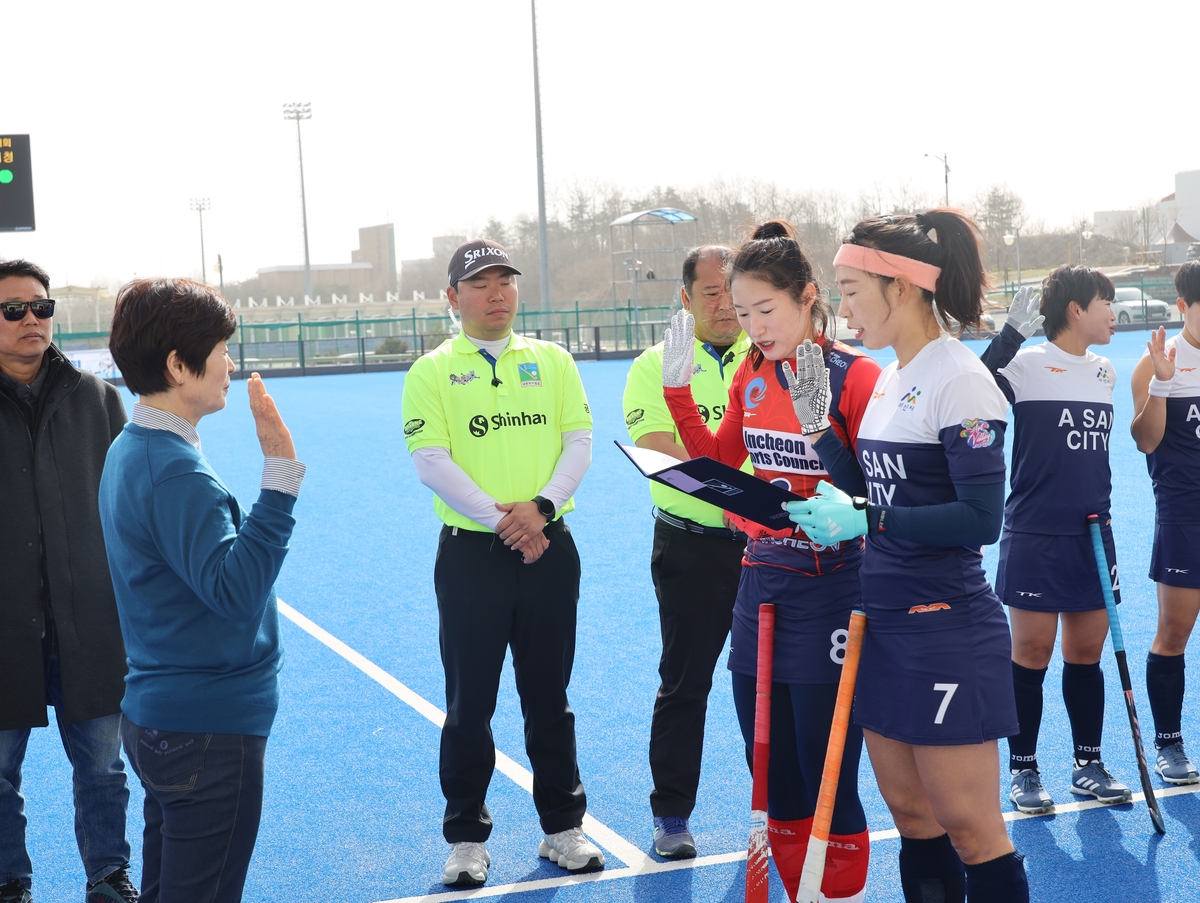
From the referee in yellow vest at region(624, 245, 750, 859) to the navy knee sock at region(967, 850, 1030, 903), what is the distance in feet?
4.96

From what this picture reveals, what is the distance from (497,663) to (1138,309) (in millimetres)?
43631

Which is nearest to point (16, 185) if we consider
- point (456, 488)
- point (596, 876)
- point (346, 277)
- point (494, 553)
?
point (456, 488)

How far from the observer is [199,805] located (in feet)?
7.97

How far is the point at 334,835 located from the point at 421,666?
2083mm

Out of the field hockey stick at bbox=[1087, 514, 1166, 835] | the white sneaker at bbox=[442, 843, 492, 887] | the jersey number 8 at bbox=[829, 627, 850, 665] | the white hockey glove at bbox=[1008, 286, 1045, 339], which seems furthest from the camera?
the white hockey glove at bbox=[1008, 286, 1045, 339]

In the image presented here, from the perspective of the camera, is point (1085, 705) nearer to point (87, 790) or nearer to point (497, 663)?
point (497, 663)

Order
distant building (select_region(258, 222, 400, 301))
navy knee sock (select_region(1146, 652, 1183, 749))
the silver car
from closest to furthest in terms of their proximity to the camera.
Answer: navy knee sock (select_region(1146, 652, 1183, 749)), the silver car, distant building (select_region(258, 222, 400, 301))

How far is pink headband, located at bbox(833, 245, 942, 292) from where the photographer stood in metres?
2.65

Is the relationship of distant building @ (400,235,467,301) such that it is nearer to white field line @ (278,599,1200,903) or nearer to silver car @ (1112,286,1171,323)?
silver car @ (1112,286,1171,323)

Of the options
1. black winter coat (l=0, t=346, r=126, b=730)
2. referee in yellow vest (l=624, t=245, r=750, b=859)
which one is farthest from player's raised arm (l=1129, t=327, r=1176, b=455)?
black winter coat (l=0, t=346, r=126, b=730)

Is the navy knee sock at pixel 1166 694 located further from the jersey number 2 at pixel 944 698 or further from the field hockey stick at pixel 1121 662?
the jersey number 2 at pixel 944 698

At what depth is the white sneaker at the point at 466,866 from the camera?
3633mm

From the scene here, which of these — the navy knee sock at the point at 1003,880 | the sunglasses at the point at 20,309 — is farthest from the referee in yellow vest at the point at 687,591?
the sunglasses at the point at 20,309

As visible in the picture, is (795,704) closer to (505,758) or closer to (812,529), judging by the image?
Result: (812,529)
